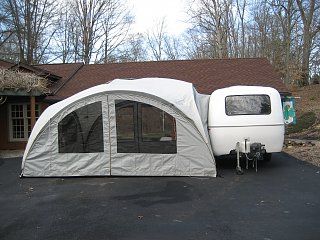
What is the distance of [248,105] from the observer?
10.9 metres

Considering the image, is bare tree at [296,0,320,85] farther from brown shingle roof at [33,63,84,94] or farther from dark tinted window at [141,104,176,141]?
dark tinted window at [141,104,176,141]

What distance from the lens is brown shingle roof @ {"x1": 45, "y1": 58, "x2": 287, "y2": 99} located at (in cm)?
2019

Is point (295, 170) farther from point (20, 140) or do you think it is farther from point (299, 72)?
point (299, 72)

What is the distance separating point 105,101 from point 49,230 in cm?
529

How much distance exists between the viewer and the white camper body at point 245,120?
34.8ft

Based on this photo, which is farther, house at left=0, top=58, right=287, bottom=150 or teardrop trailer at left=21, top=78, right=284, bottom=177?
house at left=0, top=58, right=287, bottom=150

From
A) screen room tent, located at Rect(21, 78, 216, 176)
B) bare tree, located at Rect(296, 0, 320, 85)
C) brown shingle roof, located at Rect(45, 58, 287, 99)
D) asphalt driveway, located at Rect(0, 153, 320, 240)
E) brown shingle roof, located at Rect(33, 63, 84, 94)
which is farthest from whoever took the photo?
bare tree, located at Rect(296, 0, 320, 85)

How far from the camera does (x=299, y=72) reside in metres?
33.2

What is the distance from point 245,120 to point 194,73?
1132 cm

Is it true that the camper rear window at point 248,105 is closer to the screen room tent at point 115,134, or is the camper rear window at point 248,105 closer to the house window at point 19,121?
the screen room tent at point 115,134

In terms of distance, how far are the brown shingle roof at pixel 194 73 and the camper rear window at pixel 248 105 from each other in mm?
8580

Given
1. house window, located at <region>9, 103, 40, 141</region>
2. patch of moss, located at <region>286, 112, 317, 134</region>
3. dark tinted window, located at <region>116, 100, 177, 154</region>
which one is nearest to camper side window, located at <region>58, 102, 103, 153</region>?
dark tinted window, located at <region>116, 100, 177, 154</region>

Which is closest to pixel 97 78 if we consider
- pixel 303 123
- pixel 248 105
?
pixel 303 123

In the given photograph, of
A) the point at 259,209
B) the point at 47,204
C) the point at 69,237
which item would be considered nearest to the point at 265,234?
the point at 259,209
